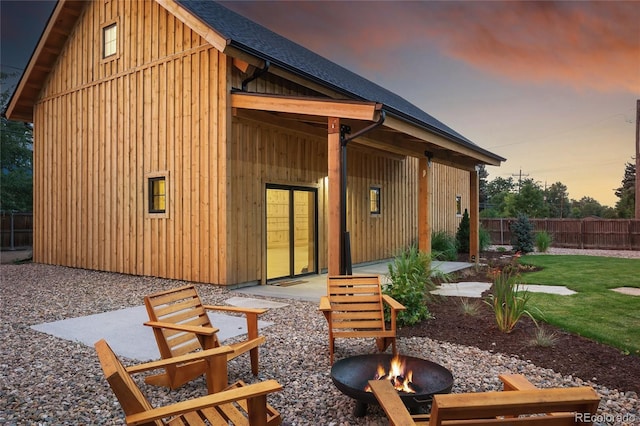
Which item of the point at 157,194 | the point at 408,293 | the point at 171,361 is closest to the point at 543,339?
the point at 408,293

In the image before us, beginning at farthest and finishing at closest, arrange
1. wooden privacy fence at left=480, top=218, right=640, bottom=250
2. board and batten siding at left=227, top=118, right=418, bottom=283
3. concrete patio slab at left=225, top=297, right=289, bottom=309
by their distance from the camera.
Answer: wooden privacy fence at left=480, top=218, right=640, bottom=250, board and batten siding at left=227, top=118, right=418, bottom=283, concrete patio slab at left=225, top=297, right=289, bottom=309

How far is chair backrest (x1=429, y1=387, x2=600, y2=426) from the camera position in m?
1.41

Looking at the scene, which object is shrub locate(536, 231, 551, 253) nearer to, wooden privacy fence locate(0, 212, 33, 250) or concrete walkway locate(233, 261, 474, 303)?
concrete walkway locate(233, 261, 474, 303)

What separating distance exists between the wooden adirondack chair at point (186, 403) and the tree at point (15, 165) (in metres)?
20.8

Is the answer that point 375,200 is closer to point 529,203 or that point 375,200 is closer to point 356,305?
point 356,305

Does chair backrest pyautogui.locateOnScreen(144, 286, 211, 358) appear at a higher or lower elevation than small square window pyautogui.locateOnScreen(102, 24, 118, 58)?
lower

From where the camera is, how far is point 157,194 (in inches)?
373

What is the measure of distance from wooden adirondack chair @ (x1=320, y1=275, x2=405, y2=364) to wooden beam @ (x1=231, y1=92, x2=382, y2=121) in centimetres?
270

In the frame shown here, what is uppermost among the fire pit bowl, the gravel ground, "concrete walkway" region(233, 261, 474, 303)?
the fire pit bowl

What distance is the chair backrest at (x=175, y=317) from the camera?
10.7 feet

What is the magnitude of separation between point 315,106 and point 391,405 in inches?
213

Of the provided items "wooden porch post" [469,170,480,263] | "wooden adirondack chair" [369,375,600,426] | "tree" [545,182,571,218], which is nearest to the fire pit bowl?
"wooden adirondack chair" [369,375,600,426]

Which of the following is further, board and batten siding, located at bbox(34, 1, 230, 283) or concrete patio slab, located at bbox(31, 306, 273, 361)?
board and batten siding, located at bbox(34, 1, 230, 283)

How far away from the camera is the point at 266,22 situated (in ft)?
57.9
